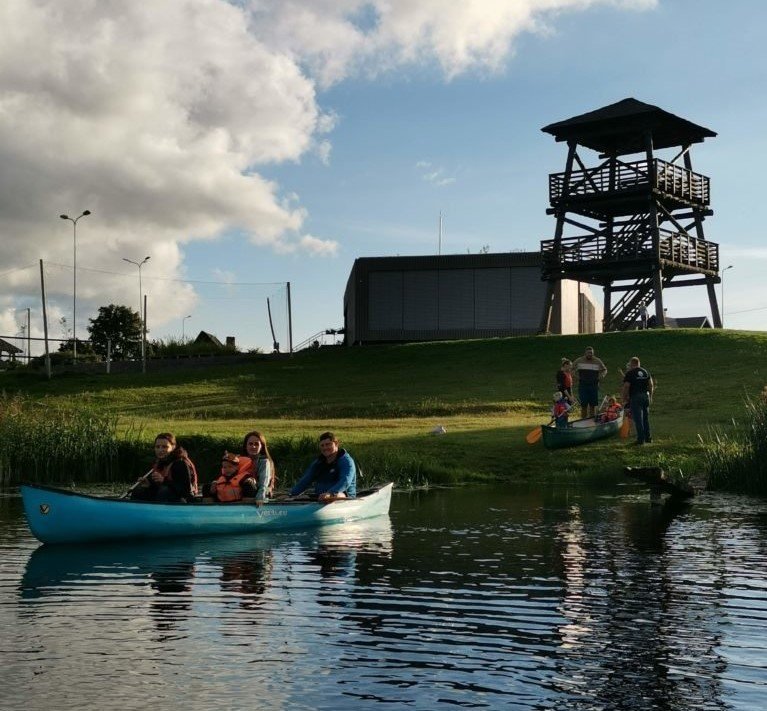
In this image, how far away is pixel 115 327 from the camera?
92000 mm

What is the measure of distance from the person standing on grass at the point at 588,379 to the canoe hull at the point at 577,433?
4.48 feet

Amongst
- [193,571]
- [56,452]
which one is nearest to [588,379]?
[56,452]

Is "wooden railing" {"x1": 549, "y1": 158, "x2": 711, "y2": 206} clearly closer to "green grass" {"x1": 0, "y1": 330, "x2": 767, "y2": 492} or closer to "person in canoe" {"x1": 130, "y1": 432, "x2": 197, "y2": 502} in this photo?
"green grass" {"x1": 0, "y1": 330, "x2": 767, "y2": 492}

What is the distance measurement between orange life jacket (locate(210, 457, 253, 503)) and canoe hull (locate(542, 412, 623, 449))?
11918 millimetres

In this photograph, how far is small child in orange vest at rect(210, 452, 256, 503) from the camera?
738 inches

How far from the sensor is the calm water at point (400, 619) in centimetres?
864

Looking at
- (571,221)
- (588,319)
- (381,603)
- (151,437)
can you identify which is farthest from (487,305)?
(381,603)

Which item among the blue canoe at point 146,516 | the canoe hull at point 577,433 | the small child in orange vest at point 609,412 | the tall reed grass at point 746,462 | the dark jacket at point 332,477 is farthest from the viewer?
the small child in orange vest at point 609,412

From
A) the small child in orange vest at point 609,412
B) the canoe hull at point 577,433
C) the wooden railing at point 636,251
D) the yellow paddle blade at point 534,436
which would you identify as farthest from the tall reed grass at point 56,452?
the wooden railing at point 636,251

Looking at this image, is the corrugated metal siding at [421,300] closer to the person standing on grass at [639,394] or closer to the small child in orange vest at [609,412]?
the small child in orange vest at [609,412]

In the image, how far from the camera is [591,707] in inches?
324

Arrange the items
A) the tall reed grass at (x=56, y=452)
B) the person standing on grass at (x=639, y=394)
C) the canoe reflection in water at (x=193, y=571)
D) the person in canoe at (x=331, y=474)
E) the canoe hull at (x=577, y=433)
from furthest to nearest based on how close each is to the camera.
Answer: the person standing on grass at (x=639, y=394) < the canoe hull at (x=577, y=433) < the tall reed grass at (x=56, y=452) < the person in canoe at (x=331, y=474) < the canoe reflection in water at (x=193, y=571)

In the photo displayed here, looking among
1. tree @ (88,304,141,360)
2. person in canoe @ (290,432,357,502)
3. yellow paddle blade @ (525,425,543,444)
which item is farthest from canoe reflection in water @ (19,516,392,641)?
tree @ (88,304,141,360)

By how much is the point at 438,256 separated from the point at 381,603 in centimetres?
6132
